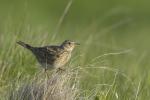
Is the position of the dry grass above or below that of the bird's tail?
below

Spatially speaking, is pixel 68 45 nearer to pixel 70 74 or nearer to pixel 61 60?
pixel 61 60

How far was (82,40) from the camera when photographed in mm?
11359

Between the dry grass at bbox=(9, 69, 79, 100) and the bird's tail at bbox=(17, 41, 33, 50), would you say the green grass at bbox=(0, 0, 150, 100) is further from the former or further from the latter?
the bird's tail at bbox=(17, 41, 33, 50)

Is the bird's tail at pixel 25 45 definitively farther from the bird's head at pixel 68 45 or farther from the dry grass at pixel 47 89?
the dry grass at pixel 47 89

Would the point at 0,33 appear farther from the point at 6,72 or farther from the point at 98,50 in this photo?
the point at 98,50

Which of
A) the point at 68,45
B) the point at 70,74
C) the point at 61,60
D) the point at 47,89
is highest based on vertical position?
the point at 68,45

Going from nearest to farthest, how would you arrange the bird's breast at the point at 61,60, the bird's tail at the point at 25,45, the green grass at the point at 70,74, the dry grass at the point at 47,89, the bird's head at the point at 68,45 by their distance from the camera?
1. the dry grass at the point at 47,89
2. the green grass at the point at 70,74
3. the bird's breast at the point at 61,60
4. the bird's head at the point at 68,45
5. the bird's tail at the point at 25,45

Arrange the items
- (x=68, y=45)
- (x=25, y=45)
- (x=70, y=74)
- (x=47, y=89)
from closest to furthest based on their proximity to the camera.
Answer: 1. (x=47, y=89)
2. (x=70, y=74)
3. (x=68, y=45)
4. (x=25, y=45)

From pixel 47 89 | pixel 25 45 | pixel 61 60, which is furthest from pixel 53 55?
pixel 47 89

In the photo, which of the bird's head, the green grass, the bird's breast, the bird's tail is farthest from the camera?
the bird's tail

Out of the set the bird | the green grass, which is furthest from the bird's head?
the green grass

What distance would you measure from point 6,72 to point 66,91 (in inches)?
64.8

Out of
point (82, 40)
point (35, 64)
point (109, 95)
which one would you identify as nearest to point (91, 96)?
point (109, 95)

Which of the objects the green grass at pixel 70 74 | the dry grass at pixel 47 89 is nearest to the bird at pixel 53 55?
the green grass at pixel 70 74
